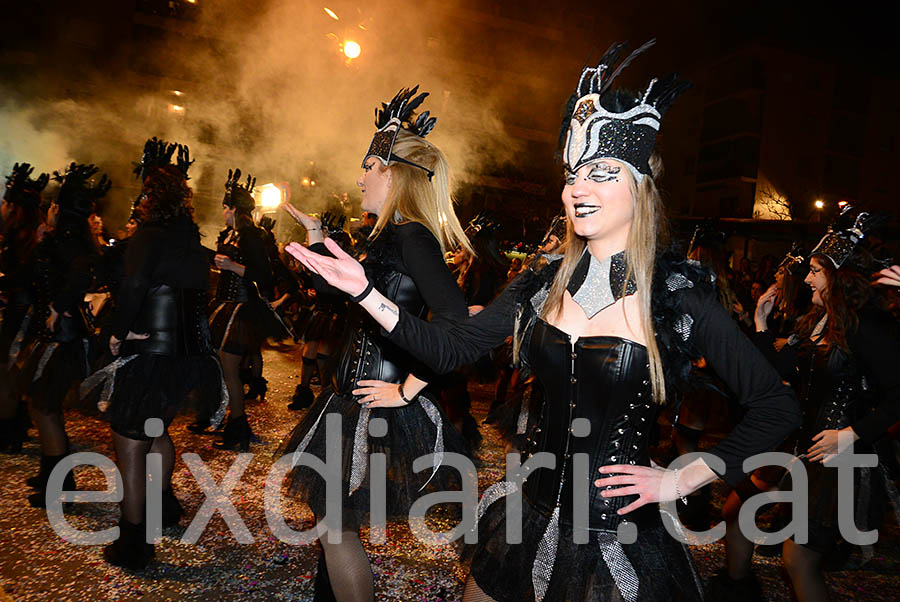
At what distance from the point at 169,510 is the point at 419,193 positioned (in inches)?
102

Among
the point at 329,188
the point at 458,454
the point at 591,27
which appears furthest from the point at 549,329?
the point at 591,27

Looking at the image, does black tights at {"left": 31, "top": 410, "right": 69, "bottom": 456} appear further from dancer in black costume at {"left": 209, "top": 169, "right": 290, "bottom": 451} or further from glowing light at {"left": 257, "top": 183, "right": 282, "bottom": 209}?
glowing light at {"left": 257, "top": 183, "right": 282, "bottom": 209}

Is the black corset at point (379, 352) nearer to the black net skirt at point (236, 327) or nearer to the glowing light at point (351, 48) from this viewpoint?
the black net skirt at point (236, 327)

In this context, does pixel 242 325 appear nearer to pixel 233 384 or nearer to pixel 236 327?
pixel 236 327

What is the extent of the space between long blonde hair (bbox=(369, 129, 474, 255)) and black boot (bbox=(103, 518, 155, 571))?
211 cm

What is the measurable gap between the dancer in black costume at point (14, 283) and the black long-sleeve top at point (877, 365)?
5.32 metres

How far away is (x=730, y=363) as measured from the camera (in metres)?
1.56

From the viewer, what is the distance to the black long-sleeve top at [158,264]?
298cm

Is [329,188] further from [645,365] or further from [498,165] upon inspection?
[645,365]

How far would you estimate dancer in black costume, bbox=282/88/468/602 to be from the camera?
2.10m

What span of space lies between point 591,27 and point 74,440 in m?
30.7

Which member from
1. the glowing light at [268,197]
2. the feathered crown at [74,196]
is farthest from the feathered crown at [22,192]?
the glowing light at [268,197]

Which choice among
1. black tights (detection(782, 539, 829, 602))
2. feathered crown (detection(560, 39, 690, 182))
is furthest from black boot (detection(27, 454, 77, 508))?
black tights (detection(782, 539, 829, 602))

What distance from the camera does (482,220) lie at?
6.64 metres
